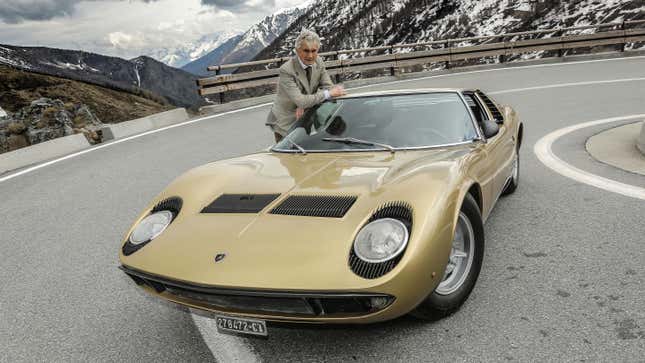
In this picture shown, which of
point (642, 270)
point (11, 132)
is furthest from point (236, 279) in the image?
point (11, 132)

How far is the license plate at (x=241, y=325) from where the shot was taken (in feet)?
7.20

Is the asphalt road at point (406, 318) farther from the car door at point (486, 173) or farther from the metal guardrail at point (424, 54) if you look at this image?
the metal guardrail at point (424, 54)

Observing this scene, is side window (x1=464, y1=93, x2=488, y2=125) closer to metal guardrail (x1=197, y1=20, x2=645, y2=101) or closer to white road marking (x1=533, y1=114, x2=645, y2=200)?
white road marking (x1=533, y1=114, x2=645, y2=200)

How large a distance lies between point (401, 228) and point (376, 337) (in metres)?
0.62

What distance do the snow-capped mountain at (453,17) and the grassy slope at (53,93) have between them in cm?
3798

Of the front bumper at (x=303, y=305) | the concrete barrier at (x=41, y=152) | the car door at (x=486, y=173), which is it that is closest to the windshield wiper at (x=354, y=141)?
the car door at (x=486, y=173)

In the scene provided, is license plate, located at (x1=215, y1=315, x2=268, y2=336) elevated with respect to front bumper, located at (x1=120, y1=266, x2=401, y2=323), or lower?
lower

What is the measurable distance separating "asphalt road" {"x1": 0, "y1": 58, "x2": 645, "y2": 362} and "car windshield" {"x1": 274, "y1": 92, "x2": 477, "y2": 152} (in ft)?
2.88

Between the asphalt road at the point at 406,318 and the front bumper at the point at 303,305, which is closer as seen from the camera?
the front bumper at the point at 303,305

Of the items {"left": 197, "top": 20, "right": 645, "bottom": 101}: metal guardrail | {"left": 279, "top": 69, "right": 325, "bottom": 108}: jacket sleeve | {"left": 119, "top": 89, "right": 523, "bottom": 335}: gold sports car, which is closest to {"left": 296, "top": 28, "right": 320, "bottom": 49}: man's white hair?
{"left": 279, "top": 69, "right": 325, "bottom": 108}: jacket sleeve

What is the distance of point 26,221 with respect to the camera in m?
4.94

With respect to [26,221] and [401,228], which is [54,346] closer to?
[401,228]

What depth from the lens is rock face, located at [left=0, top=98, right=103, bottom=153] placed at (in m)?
10.1

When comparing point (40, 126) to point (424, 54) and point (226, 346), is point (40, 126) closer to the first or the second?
point (226, 346)
